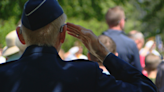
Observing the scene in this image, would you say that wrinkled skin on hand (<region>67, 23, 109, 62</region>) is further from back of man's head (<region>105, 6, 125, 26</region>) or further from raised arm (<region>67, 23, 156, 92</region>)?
back of man's head (<region>105, 6, 125, 26</region>)

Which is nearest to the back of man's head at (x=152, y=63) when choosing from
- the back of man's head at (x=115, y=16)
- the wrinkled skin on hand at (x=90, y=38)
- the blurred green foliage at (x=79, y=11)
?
the back of man's head at (x=115, y=16)

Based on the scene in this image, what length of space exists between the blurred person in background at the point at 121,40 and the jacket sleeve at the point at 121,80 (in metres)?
2.24

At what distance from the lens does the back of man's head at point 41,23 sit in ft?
4.65

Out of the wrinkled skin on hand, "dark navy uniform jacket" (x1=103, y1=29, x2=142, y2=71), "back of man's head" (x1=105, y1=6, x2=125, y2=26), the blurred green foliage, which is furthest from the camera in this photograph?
the blurred green foliage

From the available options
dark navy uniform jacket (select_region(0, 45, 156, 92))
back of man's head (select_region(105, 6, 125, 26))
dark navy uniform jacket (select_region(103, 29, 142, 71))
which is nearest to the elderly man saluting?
dark navy uniform jacket (select_region(0, 45, 156, 92))

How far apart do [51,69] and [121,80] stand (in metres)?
0.47

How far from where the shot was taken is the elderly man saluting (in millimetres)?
1325

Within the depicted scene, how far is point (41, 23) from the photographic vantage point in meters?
1.41

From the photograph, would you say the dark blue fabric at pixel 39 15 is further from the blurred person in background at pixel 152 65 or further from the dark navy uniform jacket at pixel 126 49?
the blurred person in background at pixel 152 65

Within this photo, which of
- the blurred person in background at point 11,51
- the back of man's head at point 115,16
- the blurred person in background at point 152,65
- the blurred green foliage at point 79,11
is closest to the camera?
the blurred person in background at point 11,51

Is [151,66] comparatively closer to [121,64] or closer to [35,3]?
[121,64]

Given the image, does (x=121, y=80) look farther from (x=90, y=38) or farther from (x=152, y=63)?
(x=152, y=63)

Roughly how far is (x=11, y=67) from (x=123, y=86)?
69 cm

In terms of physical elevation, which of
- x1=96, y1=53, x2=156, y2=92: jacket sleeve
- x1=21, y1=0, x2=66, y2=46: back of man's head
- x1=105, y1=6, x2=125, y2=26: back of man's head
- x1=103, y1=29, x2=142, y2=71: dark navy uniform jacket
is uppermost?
x1=21, y1=0, x2=66, y2=46: back of man's head
